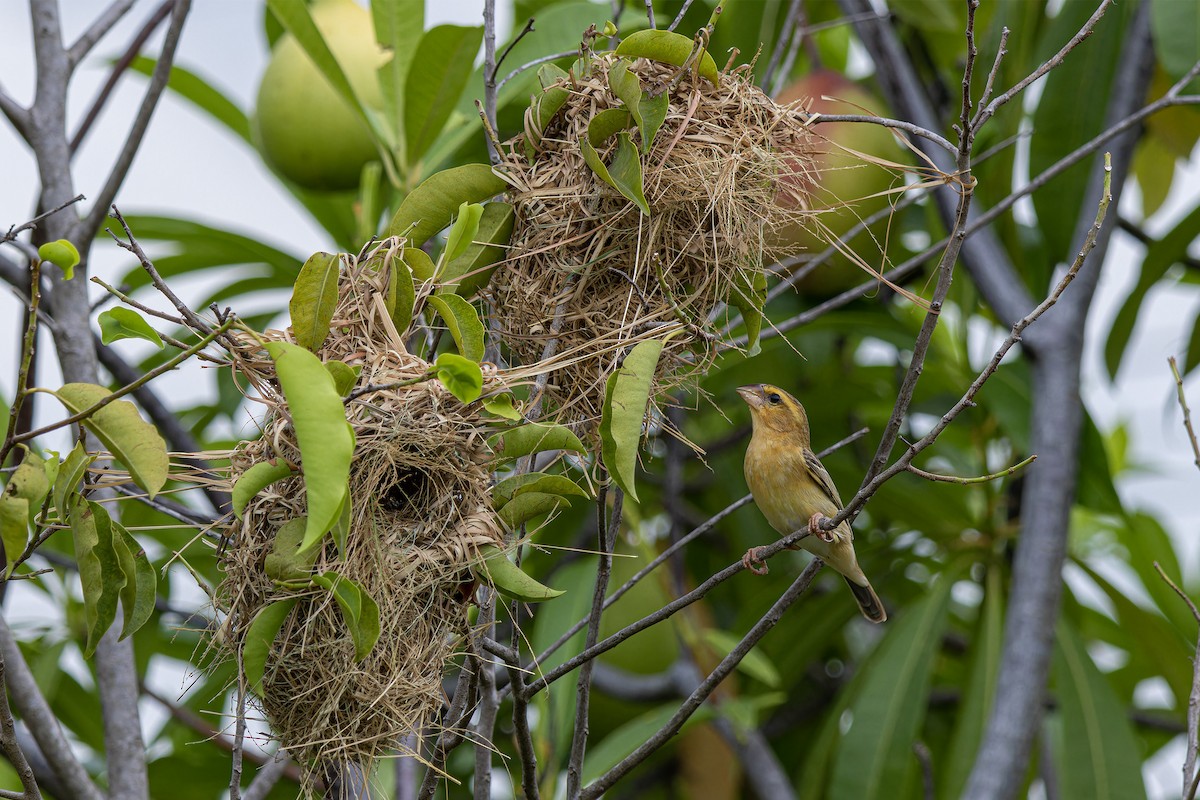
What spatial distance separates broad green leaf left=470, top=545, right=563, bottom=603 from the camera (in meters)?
2.03

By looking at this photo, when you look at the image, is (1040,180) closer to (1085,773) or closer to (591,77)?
(591,77)

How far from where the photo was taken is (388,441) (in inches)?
79.5

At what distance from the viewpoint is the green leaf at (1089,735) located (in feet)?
13.7

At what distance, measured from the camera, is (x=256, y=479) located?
1.90 metres

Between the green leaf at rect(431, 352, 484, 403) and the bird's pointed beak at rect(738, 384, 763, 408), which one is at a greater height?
the green leaf at rect(431, 352, 484, 403)

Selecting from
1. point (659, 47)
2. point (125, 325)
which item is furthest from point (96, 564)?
point (659, 47)

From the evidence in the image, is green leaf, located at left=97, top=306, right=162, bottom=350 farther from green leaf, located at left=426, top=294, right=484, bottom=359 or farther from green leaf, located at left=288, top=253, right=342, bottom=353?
green leaf, located at left=426, top=294, right=484, bottom=359

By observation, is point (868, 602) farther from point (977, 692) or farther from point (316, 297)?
point (316, 297)

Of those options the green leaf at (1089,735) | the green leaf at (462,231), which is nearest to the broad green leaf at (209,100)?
the green leaf at (462,231)

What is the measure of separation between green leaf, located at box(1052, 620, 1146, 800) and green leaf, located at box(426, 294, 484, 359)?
3.17 metres

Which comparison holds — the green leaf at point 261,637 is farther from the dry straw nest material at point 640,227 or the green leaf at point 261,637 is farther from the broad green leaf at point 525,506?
the dry straw nest material at point 640,227

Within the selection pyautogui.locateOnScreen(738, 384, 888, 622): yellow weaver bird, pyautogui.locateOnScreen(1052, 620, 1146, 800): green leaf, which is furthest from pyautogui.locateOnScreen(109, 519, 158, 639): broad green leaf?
pyautogui.locateOnScreen(1052, 620, 1146, 800): green leaf

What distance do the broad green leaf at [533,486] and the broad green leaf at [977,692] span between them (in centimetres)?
273

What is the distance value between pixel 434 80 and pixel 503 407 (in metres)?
1.75
